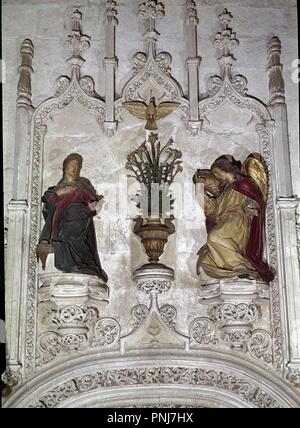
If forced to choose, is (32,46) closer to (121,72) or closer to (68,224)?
(121,72)

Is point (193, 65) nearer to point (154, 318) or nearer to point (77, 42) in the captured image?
point (77, 42)

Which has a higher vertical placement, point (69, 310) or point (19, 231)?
point (19, 231)

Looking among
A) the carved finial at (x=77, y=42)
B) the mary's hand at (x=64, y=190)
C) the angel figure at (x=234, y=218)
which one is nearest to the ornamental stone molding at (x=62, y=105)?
the carved finial at (x=77, y=42)

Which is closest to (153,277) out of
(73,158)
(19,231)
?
(19,231)

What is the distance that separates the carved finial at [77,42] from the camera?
912cm

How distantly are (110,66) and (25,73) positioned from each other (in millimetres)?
999

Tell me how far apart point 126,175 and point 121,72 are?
134cm

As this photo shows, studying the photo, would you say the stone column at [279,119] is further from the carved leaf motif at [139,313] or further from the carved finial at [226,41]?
the carved leaf motif at [139,313]

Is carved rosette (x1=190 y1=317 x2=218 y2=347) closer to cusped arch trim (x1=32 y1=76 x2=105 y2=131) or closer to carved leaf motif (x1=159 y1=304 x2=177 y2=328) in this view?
carved leaf motif (x1=159 y1=304 x2=177 y2=328)

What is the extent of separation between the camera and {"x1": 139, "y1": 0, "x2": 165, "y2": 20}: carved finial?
369 inches

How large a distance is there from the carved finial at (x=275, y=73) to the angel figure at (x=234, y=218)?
0.76 meters

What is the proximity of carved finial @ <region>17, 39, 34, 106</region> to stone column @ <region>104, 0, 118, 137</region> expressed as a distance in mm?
896

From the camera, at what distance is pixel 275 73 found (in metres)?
9.06

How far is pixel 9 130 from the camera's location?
8.89 meters
